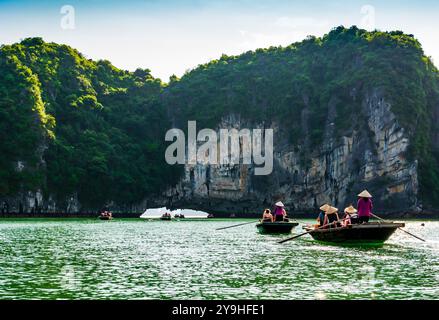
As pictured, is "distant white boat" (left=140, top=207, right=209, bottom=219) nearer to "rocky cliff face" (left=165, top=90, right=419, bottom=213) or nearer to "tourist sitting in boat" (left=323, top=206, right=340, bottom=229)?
"rocky cliff face" (left=165, top=90, right=419, bottom=213)

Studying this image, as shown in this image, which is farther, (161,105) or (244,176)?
(161,105)

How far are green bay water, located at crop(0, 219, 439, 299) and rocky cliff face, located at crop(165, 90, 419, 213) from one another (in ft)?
177

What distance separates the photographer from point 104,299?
14.6m

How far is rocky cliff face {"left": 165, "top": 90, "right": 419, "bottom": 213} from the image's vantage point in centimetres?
8194

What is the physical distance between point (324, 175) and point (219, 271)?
69.4 m

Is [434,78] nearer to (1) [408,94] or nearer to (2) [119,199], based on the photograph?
(1) [408,94]

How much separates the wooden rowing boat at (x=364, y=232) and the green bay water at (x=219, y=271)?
1.98 ft

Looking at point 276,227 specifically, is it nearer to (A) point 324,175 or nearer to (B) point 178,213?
(A) point 324,175

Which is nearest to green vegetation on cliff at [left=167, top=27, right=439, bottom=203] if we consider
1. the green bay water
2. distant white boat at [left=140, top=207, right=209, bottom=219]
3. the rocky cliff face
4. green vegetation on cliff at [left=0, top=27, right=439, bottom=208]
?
green vegetation on cliff at [left=0, top=27, right=439, bottom=208]

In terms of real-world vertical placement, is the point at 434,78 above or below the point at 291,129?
above

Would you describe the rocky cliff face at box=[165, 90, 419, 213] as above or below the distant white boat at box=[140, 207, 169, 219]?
above
